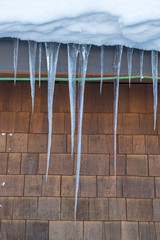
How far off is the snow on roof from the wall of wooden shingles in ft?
3.76

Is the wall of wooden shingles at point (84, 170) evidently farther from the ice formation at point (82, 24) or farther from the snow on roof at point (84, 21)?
the snow on roof at point (84, 21)

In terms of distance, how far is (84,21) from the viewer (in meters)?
2.04

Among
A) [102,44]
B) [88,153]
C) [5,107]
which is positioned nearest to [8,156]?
[5,107]

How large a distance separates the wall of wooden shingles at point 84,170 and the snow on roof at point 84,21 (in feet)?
3.76

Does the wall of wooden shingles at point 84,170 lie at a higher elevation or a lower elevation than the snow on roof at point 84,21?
lower

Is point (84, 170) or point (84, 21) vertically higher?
point (84, 21)

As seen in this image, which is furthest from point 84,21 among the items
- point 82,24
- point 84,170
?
point 84,170

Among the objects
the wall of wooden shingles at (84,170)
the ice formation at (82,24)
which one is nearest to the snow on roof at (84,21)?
the ice formation at (82,24)

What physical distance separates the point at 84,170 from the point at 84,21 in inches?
61.0

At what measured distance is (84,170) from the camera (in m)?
3.08

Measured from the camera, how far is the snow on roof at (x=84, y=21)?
6.49ft

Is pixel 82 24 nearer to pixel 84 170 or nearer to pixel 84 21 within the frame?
pixel 84 21

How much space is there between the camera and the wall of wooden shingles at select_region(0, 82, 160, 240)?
298 cm

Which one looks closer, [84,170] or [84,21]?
[84,21]
